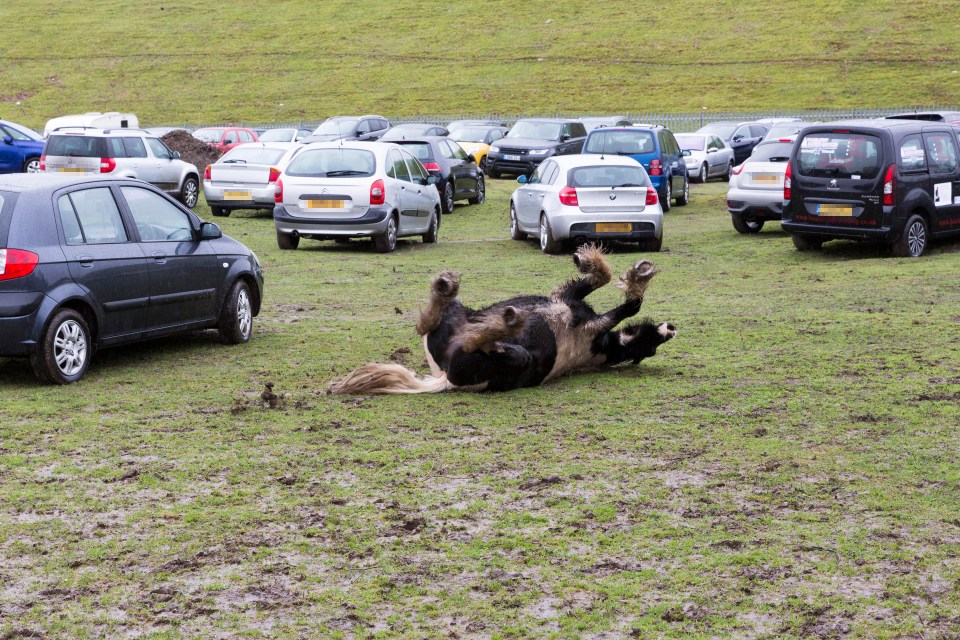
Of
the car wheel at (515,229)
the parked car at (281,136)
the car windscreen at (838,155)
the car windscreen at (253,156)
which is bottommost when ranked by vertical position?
the car wheel at (515,229)

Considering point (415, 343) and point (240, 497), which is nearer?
point (240, 497)

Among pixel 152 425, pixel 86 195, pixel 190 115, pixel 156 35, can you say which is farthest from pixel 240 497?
pixel 156 35

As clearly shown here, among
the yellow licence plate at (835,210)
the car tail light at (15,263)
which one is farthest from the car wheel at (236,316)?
the yellow licence plate at (835,210)

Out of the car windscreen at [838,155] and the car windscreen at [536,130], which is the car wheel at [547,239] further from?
the car windscreen at [536,130]

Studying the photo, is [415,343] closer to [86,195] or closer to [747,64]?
[86,195]

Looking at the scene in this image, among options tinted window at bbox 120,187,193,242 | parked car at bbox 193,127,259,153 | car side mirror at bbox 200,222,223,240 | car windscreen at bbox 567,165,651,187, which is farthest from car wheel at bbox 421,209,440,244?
parked car at bbox 193,127,259,153

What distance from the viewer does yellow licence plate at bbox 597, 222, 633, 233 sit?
19.1 m

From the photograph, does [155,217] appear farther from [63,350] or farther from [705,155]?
[705,155]

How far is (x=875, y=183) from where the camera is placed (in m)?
16.9

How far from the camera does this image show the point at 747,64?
70750mm

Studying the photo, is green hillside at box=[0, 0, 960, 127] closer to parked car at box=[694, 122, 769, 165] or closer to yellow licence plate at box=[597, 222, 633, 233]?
parked car at box=[694, 122, 769, 165]

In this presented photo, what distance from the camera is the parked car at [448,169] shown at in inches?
1061

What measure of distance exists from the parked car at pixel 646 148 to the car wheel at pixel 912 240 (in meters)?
9.01

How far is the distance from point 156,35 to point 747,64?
123 ft
